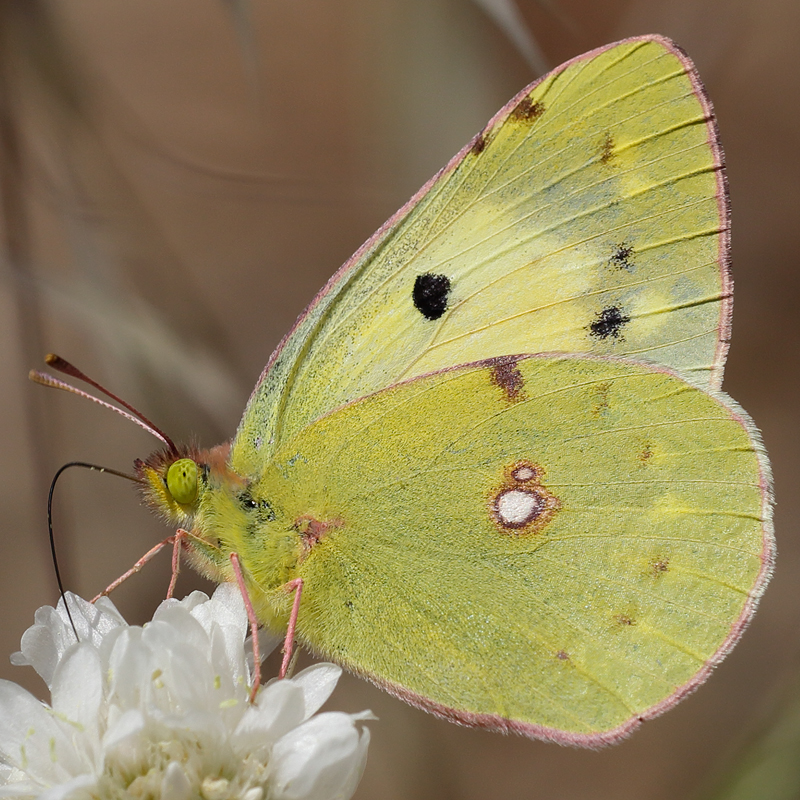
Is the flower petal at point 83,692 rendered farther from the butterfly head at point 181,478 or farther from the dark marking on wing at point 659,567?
the dark marking on wing at point 659,567

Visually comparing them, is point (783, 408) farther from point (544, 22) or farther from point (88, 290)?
point (88, 290)

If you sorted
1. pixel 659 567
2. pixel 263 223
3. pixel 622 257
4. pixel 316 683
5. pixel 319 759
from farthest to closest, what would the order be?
Answer: pixel 263 223, pixel 622 257, pixel 659 567, pixel 316 683, pixel 319 759

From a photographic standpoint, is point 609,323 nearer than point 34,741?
No

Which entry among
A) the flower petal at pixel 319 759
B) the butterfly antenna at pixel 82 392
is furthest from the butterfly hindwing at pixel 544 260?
the flower petal at pixel 319 759

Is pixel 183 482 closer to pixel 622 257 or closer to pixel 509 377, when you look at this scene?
pixel 509 377

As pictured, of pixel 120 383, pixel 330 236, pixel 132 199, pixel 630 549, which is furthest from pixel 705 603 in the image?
pixel 330 236

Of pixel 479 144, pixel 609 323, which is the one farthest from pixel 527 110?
pixel 609 323

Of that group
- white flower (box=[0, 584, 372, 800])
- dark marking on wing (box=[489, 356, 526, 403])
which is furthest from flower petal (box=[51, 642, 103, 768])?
dark marking on wing (box=[489, 356, 526, 403])

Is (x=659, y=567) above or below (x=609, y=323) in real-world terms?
below
